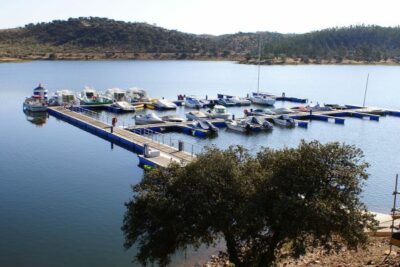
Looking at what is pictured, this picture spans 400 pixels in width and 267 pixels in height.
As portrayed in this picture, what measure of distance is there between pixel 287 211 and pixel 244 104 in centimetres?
6439

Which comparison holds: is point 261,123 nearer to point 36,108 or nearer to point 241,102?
point 241,102

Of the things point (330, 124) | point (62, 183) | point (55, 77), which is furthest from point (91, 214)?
point (55, 77)

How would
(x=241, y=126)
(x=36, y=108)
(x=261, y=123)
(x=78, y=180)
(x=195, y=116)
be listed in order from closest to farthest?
(x=78, y=180)
(x=241, y=126)
(x=261, y=123)
(x=195, y=116)
(x=36, y=108)

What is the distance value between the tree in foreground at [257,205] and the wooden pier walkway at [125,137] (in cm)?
1246

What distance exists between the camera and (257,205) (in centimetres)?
1553

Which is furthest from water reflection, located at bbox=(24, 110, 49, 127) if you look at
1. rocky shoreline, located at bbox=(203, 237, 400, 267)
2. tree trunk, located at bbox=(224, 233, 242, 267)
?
tree trunk, located at bbox=(224, 233, 242, 267)

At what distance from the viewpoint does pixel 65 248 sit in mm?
23156

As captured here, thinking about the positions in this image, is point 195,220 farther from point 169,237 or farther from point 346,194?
point 346,194

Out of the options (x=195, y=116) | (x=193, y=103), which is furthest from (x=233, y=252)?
(x=193, y=103)

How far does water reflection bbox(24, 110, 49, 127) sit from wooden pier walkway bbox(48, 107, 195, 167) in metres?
1.20

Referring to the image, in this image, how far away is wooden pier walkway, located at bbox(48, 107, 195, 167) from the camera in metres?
36.7

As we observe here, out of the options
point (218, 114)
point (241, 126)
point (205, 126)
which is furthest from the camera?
point (218, 114)

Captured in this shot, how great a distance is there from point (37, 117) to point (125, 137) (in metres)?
23.7

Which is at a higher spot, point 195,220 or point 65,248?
point 195,220
